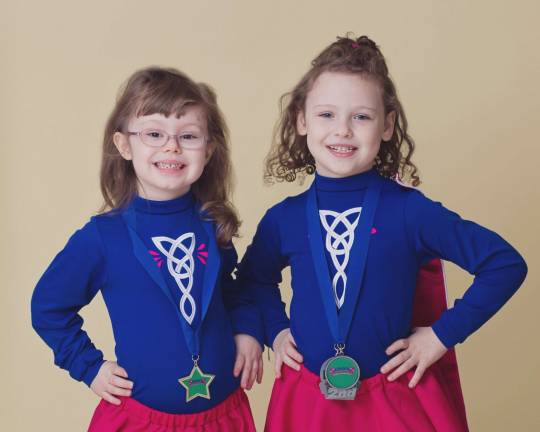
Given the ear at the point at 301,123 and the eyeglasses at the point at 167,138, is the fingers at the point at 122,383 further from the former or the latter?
the ear at the point at 301,123

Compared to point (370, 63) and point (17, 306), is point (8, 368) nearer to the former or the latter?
point (17, 306)

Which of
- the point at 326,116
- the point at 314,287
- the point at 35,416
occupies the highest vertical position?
the point at 326,116

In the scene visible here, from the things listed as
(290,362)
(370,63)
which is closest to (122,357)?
(290,362)

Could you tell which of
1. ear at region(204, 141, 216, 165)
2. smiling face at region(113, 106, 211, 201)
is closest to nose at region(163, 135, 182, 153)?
smiling face at region(113, 106, 211, 201)

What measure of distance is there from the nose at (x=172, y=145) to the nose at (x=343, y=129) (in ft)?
1.45

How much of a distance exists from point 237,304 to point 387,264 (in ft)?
1.76

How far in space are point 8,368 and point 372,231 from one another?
7.60 feet

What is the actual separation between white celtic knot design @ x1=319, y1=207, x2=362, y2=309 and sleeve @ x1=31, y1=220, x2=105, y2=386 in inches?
24.9

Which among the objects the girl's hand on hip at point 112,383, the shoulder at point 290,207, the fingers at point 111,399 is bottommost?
the fingers at point 111,399

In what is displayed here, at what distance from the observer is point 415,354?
254cm

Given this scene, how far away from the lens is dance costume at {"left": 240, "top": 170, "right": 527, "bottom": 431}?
246 centimetres

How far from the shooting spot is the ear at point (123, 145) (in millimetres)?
2658

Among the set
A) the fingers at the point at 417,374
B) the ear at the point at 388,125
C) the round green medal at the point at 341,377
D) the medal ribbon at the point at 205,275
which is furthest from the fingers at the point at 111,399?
the ear at the point at 388,125

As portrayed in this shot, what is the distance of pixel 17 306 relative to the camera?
163 inches
